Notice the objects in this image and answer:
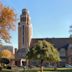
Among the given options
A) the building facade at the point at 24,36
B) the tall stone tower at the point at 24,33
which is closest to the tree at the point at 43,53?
the building facade at the point at 24,36

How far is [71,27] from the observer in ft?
254

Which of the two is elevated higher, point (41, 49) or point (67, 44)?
point (67, 44)

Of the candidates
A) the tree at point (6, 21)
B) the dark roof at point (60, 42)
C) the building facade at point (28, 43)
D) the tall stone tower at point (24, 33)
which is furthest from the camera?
the dark roof at point (60, 42)

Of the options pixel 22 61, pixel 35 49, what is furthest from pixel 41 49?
pixel 22 61

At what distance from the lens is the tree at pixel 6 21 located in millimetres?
38219

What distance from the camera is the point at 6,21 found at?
126ft

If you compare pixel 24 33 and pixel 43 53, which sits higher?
pixel 24 33

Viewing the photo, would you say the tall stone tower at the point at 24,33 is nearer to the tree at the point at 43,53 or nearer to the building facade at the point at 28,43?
the building facade at the point at 28,43

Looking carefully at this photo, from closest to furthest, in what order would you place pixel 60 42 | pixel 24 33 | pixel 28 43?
pixel 24 33 → pixel 28 43 → pixel 60 42

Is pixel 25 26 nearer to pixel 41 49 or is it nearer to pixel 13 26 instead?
pixel 41 49

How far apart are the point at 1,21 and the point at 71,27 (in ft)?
136

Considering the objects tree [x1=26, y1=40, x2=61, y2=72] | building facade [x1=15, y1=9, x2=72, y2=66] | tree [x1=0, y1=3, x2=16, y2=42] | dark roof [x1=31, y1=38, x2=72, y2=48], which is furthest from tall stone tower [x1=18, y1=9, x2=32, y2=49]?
tree [x1=0, y1=3, x2=16, y2=42]

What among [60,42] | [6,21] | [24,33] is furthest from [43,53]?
[60,42]

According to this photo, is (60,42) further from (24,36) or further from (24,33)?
(24,33)
